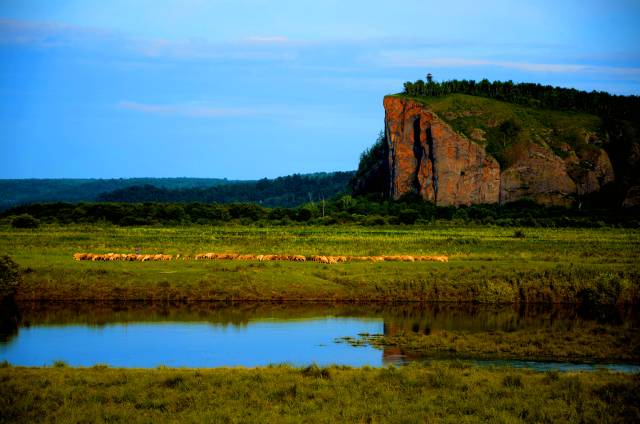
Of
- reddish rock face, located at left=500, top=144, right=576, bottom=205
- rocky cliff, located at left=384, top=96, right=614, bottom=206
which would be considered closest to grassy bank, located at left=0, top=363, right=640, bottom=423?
reddish rock face, located at left=500, top=144, right=576, bottom=205

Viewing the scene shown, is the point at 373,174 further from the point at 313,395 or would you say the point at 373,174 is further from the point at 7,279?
the point at 313,395

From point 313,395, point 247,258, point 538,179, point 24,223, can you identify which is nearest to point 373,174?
point 538,179

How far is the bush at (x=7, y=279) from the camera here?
40.8 meters

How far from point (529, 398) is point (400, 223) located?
8172 centimetres

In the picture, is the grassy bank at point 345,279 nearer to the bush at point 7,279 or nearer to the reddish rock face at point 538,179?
the bush at point 7,279

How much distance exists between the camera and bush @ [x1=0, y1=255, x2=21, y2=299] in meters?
40.8

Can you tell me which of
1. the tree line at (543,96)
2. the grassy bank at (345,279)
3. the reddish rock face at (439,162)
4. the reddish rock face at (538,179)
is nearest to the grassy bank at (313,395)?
the grassy bank at (345,279)

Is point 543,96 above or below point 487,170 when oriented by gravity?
above

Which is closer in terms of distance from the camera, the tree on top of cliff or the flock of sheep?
the flock of sheep

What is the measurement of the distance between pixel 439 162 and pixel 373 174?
22955 mm

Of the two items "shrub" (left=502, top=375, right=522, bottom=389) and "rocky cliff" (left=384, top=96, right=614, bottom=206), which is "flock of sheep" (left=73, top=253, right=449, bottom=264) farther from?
"rocky cliff" (left=384, top=96, right=614, bottom=206)

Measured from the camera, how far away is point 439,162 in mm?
142875

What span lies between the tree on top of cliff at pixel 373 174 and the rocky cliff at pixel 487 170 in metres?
11.4

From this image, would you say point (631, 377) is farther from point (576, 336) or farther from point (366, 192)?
point (366, 192)
